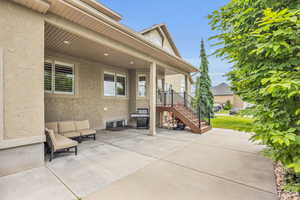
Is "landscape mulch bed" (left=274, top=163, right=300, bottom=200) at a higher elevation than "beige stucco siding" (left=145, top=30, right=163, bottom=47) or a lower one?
lower

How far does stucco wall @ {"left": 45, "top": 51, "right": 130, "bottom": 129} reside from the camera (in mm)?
6656

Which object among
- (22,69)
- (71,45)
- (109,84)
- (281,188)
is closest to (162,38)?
(109,84)

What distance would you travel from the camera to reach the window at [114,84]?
895 cm

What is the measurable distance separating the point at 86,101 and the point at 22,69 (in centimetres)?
462

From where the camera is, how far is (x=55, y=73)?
673cm

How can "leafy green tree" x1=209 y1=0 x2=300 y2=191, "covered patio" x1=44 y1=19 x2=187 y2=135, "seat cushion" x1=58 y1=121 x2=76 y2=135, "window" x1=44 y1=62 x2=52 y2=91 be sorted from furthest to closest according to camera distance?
Answer: "window" x1=44 y1=62 x2=52 y2=91, "seat cushion" x1=58 y1=121 x2=76 y2=135, "covered patio" x1=44 y1=19 x2=187 y2=135, "leafy green tree" x1=209 y1=0 x2=300 y2=191

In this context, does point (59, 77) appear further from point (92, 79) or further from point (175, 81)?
point (175, 81)

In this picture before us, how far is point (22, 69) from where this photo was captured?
3.31 metres

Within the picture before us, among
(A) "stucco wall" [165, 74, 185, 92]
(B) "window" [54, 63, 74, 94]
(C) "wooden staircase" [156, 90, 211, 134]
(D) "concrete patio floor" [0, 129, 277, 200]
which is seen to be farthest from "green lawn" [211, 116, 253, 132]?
(B) "window" [54, 63, 74, 94]

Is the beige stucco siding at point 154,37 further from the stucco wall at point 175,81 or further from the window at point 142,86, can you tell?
the stucco wall at point 175,81

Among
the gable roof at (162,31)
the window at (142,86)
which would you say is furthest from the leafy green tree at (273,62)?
the gable roof at (162,31)

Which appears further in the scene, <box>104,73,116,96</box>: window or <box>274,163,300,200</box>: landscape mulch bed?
<box>104,73,116,96</box>: window

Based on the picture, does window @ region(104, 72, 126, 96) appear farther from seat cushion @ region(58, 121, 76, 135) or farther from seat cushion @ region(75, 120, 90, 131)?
seat cushion @ region(58, 121, 76, 135)

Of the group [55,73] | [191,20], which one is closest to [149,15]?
[191,20]
